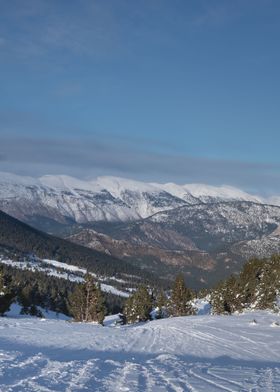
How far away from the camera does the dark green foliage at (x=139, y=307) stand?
98.0 metres

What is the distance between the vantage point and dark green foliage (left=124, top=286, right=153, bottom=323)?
322 ft

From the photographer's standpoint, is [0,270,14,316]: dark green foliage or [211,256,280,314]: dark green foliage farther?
[211,256,280,314]: dark green foliage

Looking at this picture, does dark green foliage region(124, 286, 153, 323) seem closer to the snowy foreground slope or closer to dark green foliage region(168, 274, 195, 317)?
dark green foliage region(168, 274, 195, 317)

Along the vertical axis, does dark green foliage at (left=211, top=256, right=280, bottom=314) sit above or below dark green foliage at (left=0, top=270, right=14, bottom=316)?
above

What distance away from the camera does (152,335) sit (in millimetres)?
36438

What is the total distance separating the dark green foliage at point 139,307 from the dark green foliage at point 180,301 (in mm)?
7232

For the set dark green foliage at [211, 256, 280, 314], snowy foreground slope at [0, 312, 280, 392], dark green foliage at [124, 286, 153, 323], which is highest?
dark green foliage at [211, 256, 280, 314]

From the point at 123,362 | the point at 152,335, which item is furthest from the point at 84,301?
the point at 123,362

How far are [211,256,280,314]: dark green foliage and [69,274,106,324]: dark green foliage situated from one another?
20.5m

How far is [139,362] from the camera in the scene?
22047 millimetres

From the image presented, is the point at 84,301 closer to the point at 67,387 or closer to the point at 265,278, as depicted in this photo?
the point at 265,278

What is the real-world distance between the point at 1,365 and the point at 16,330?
15.2 meters

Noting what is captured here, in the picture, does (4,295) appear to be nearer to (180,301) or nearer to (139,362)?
(180,301)

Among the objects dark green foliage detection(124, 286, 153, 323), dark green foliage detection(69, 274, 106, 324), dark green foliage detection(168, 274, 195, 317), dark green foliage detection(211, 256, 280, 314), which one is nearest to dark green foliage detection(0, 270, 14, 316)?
dark green foliage detection(69, 274, 106, 324)
